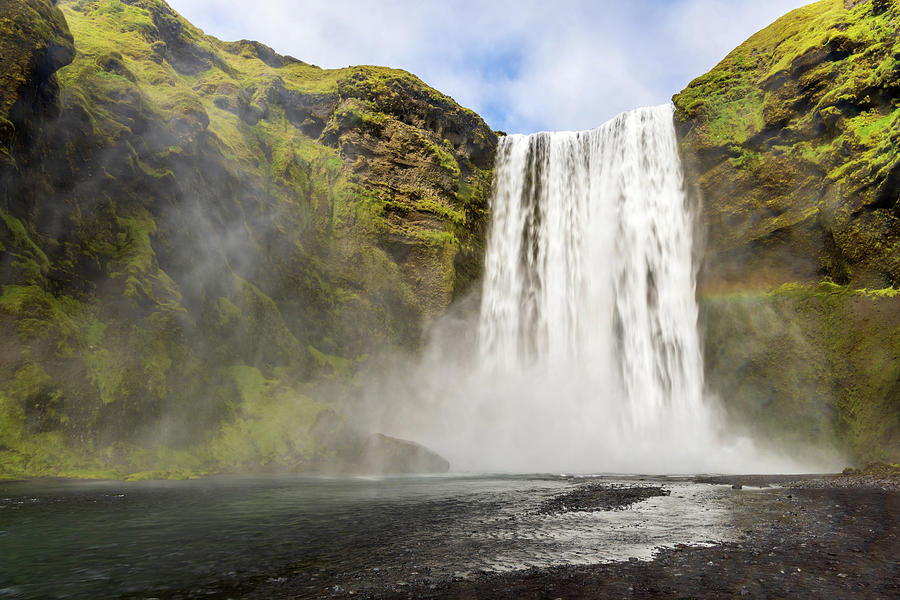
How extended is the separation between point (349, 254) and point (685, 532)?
3078cm

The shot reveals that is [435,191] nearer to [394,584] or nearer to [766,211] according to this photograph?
[766,211]

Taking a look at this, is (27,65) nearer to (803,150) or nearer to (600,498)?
(600,498)

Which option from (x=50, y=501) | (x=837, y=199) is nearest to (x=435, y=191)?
(x=837, y=199)

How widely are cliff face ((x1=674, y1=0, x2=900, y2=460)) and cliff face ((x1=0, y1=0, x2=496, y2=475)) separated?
1749 cm

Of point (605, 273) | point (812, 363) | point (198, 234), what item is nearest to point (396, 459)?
point (198, 234)

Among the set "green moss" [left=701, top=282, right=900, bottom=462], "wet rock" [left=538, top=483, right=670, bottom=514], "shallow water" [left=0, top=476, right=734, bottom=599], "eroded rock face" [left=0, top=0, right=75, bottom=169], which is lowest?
"shallow water" [left=0, top=476, right=734, bottom=599]

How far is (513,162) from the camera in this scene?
41.5 metres

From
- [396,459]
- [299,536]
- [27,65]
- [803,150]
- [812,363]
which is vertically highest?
[803,150]

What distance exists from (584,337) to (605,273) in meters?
4.68

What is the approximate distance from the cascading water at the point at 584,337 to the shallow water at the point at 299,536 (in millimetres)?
15492

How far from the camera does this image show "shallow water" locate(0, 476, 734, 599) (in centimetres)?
591

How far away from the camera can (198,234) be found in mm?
28172

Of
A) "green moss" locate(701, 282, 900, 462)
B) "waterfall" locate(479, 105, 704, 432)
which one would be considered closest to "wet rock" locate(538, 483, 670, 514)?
"waterfall" locate(479, 105, 704, 432)

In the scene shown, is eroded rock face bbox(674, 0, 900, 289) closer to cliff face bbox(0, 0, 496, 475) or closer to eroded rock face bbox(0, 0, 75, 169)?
cliff face bbox(0, 0, 496, 475)
